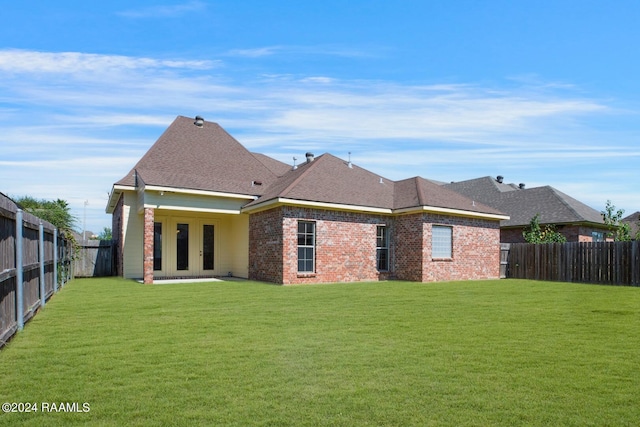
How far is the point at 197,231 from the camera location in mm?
19094

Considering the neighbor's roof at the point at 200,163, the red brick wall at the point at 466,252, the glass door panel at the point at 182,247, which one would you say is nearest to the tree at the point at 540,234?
the red brick wall at the point at 466,252

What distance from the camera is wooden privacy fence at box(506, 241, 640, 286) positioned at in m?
17.6

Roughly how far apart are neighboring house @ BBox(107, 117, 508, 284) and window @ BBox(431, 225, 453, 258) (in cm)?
4

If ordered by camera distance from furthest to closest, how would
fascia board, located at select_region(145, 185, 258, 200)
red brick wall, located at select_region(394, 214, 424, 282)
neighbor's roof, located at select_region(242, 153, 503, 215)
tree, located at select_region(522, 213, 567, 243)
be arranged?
tree, located at select_region(522, 213, 567, 243), red brick wall, located at select_region(394, 214, 424, 282), neighbor's roof, located at select_region(242, 153, 503, 215), fascia board, located at select_region(145, 185, 258, 200)

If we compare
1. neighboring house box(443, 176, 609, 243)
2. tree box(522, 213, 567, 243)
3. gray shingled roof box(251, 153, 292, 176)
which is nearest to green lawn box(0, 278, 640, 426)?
gray shingled roof box(251, 153, 292, 176)

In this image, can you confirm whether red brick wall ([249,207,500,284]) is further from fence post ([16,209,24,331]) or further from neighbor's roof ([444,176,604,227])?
fence post ([16,209,24,331])

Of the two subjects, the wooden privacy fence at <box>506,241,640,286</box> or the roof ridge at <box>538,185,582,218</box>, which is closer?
the wooden privacy fence at <box>506,241,640,286</box>

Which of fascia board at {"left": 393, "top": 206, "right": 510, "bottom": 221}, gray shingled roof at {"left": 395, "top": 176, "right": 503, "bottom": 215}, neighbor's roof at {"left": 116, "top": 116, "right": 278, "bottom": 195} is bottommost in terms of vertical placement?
fascia board at {"left": 393, "top": 206, "right": 510, "bottom": 221}

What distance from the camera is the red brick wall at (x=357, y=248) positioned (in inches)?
622

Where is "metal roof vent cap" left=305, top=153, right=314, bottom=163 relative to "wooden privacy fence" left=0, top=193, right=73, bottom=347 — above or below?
above

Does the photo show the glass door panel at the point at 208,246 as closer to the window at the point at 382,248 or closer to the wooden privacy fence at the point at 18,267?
the window at the point at 382,248

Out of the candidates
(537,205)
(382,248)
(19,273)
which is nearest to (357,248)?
(382,248)

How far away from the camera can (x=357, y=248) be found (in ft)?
57.0

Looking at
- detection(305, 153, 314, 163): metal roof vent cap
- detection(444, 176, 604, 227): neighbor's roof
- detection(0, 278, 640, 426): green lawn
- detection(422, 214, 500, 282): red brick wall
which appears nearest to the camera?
detection(0, 278, 640, 426): green lawn
